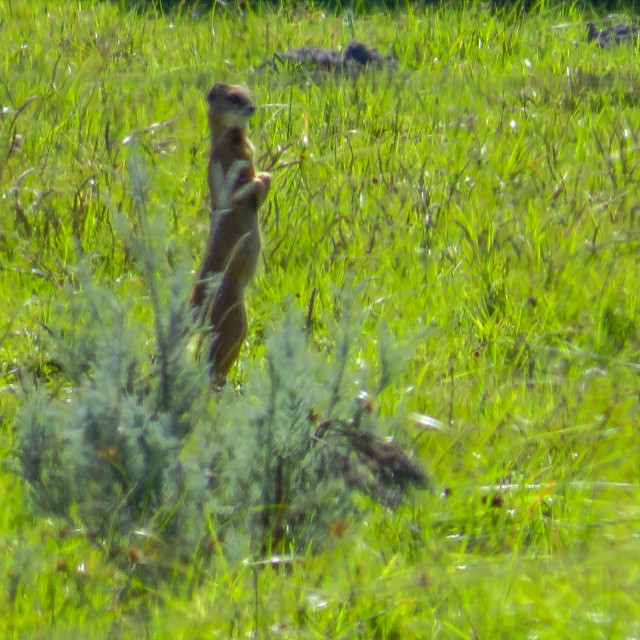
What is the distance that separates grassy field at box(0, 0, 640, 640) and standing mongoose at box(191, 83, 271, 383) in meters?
0.16

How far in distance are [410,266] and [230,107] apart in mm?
880

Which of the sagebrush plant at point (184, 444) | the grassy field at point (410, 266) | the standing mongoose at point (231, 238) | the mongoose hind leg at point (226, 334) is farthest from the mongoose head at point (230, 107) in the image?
the sagebrush plant at point (184, 444)

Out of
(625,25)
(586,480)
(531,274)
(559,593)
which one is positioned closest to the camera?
(559,593)

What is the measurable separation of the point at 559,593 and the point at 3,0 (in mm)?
6391

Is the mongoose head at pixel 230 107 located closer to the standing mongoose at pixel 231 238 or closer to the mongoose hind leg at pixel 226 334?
the standing mongoose at pixel 231 238

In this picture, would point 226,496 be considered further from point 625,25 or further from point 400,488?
point 625,25

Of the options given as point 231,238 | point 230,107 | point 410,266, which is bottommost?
point 410,266

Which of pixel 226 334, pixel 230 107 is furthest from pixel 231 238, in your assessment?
pixel 230 107

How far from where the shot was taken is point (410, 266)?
4.05 m

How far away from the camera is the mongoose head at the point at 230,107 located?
3.69 meters


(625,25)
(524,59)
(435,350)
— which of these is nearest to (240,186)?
(435,350)

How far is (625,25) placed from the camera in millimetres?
7145

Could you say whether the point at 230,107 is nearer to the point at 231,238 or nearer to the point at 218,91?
the point at 218,91

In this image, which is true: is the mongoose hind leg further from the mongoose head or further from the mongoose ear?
the mongoose ear
